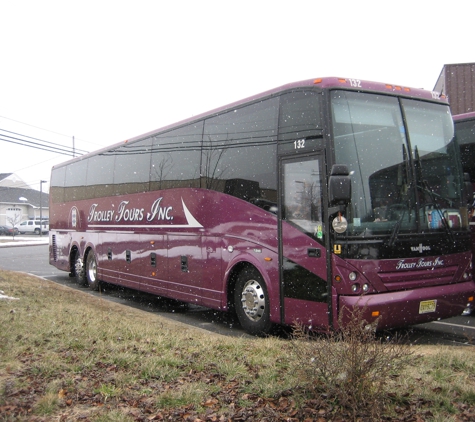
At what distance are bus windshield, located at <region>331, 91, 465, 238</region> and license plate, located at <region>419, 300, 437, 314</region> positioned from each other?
953 millimetres

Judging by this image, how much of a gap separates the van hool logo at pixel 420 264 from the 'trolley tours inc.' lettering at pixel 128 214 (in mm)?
5039

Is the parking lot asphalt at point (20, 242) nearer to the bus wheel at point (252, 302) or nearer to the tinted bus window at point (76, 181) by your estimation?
the tinted bus window at point (76, 181)

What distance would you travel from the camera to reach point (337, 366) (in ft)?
12.7

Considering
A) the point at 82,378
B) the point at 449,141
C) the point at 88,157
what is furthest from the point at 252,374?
the point at 88,157

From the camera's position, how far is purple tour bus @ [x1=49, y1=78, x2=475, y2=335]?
6.42m

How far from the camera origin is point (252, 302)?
7922mm

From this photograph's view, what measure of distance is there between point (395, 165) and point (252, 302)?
2974 mm

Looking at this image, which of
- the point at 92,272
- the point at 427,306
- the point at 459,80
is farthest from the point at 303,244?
the point at 459,80

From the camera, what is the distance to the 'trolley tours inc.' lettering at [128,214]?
10.6 metres

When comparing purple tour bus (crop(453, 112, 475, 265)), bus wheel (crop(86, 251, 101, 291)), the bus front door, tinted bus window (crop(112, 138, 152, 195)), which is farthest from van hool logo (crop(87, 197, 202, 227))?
purple tour bus (crop(453, 112, 475, 265))

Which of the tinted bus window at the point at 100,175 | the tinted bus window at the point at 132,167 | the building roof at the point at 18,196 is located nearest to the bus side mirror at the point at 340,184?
the tinted bus window at the point at 132,167

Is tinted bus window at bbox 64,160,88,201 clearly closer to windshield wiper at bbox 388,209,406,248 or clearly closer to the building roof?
windshield wiper at bbox 388,209,406,248

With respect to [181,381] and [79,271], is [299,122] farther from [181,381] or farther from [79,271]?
[79,271]

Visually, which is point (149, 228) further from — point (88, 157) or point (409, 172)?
point (409, 172)
